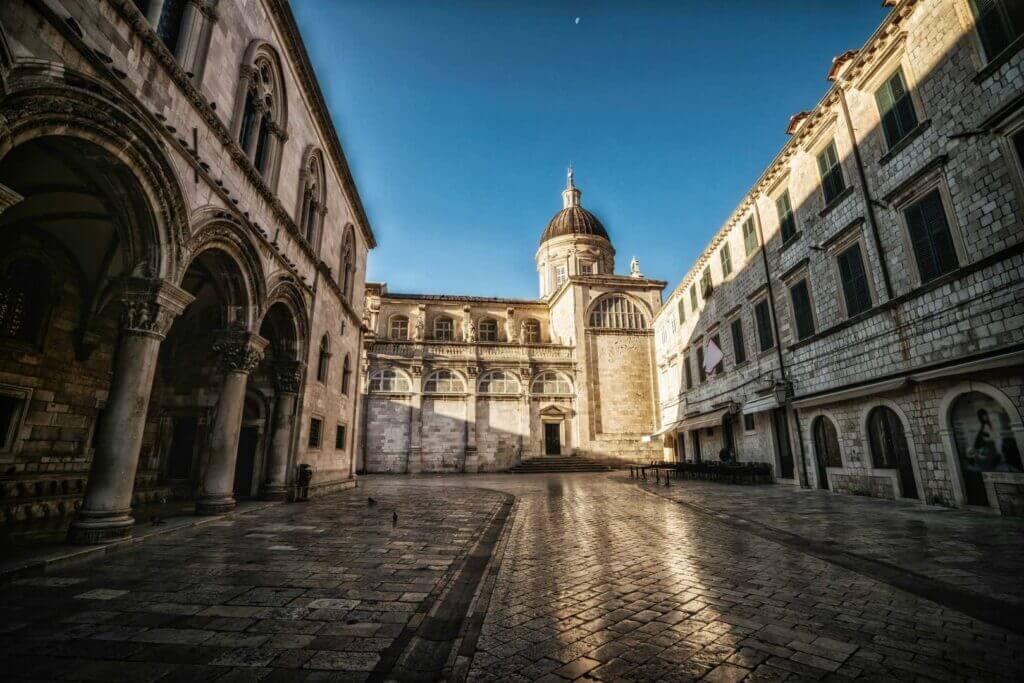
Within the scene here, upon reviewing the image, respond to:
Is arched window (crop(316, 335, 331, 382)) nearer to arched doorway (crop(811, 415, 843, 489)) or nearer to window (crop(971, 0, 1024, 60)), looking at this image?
arched doorway (crop(811, 415, 843, 489))

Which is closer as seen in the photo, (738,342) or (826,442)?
(826,442)

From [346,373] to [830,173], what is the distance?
1795cm

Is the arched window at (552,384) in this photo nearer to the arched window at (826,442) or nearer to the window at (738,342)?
the window at (738,342)

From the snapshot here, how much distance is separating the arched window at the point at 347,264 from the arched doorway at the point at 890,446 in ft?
57.2

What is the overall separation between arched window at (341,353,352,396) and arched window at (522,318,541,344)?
19.9m

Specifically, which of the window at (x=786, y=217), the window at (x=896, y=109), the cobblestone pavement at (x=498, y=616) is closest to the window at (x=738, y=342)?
the window at (x=786, y=217)

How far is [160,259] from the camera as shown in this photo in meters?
7.15

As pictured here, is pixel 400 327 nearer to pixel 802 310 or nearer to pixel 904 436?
pixel 802 310

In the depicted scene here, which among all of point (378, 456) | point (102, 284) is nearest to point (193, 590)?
point (102, 284)

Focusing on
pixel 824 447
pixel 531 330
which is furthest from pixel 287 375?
pixel 531 330

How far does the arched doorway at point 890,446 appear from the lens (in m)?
10.6

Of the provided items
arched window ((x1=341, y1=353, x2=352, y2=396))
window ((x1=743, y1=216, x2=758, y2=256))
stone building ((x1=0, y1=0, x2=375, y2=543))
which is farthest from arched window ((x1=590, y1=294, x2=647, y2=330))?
stone building ((x1=0, y1=0, x2=375, y2=543))

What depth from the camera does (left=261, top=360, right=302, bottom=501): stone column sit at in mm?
11974

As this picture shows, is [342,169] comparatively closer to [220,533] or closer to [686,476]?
[220,533]
